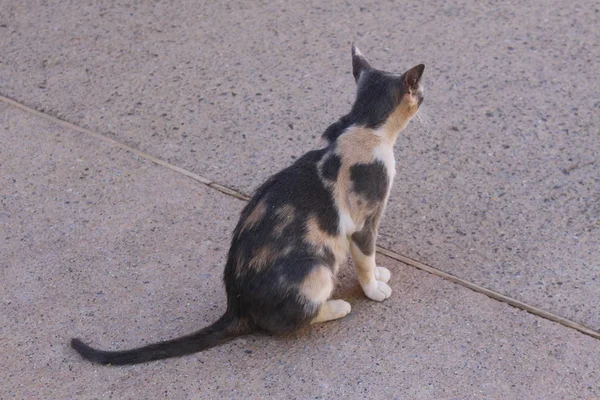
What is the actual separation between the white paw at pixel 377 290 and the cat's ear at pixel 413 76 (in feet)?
3.11

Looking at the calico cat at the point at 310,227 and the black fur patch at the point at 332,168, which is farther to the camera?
the black fur patch at the point at 332,168

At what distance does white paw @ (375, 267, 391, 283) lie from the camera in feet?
13.5

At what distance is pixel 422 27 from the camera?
249 inches

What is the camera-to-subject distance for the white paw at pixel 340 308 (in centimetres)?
388

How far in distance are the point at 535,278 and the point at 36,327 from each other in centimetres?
242

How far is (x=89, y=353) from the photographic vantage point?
3.70 meters

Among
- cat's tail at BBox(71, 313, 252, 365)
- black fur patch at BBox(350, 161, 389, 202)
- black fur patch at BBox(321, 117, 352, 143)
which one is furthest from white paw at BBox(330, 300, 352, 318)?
black fur patch at BBox(321, 117, 352, 143)

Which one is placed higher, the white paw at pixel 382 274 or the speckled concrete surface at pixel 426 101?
the speckled concrete surface at pixel 426 101

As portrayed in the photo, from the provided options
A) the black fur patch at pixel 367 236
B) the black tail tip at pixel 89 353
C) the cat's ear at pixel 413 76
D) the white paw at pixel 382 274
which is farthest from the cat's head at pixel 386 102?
the black tail tip at pixel 89 353

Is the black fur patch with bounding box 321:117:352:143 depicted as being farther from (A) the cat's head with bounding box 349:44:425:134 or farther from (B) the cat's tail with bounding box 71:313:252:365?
(B) the cat's tail with bounding box 71:313:252:365

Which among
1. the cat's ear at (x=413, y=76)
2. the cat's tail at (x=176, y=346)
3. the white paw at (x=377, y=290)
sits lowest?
the cat's tail at (x=176, y=346)

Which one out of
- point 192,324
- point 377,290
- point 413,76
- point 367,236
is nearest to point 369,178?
point 367,236

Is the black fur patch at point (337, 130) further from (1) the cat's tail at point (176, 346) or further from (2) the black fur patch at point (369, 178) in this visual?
(1) the cat's tail at point (176, 346)

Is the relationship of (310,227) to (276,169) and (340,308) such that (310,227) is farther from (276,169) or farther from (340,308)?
(276,169)
